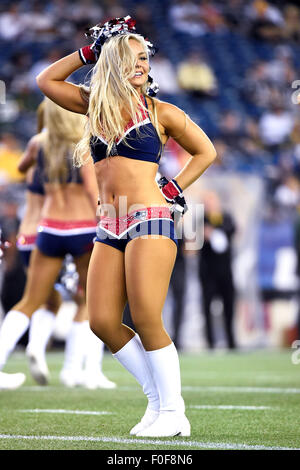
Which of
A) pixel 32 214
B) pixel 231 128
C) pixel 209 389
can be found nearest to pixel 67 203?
pixel 32 214

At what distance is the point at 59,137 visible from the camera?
6.51 m

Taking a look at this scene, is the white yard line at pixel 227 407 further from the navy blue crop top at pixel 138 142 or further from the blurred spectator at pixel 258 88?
the blurred spectator at pixel 258 88

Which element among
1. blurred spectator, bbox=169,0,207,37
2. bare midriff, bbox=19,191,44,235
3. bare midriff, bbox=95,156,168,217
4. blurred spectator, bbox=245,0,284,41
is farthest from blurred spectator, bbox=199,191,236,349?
blurred spectator, bbox=245,0,284,41

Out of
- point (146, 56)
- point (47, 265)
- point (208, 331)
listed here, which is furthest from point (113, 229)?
point (208, 331)

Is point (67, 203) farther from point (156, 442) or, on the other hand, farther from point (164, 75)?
point (164, 75)

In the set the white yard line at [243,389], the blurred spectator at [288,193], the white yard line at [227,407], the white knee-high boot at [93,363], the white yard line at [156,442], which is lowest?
the white yard line at [243,389]

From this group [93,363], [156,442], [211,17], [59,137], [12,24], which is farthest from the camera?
[211,17]

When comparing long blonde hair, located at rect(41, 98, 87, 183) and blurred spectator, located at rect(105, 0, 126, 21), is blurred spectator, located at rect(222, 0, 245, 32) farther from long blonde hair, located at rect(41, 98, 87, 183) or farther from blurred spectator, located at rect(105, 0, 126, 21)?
long blonde hair, located at rect(41, 98, 87, 183)

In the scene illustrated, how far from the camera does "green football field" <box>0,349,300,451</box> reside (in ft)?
12.9

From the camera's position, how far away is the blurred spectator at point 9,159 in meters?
13.1

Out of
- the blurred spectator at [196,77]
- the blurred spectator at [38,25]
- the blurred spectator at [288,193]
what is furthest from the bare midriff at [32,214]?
the blurred spectator at [38,25]

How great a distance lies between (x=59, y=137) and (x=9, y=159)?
697cm

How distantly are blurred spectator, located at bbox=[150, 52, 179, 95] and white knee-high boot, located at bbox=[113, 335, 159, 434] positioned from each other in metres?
13.0

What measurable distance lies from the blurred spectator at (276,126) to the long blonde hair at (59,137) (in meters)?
9.76
